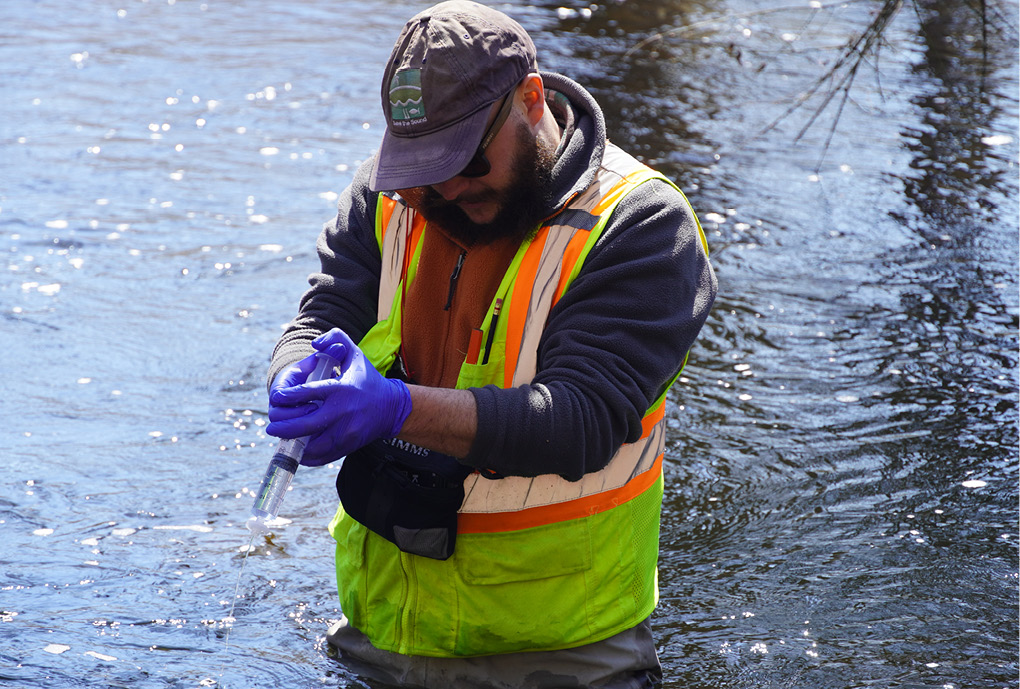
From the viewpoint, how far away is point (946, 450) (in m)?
4.91

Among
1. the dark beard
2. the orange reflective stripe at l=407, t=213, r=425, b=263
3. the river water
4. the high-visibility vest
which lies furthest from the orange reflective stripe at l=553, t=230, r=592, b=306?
the river water

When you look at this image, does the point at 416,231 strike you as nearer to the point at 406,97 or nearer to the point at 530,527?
the point at 406,97

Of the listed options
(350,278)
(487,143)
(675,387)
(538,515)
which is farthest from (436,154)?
(675,387)

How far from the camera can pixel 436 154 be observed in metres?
2.48

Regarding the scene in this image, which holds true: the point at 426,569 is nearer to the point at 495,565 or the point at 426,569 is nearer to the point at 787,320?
the point at 495,565

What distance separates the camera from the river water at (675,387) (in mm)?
3689

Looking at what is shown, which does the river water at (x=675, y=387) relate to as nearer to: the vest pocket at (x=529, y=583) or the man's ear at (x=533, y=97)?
the vest pocket at (x=529, y=583)

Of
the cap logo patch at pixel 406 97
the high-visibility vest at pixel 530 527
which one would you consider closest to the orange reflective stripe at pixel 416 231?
the high-visibility vest at pixel 530 527

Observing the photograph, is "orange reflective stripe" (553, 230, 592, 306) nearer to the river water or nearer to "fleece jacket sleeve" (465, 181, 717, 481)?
"fleece jacket sleeve" (465, 181, 717, 481)

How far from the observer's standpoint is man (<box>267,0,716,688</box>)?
239 centimetres

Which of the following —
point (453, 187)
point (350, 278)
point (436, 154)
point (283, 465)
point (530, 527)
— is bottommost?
point (530, 527)

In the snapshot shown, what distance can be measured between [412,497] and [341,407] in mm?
484

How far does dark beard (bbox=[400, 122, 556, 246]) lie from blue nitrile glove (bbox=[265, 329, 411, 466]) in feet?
1.52

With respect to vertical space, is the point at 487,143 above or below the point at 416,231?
above
